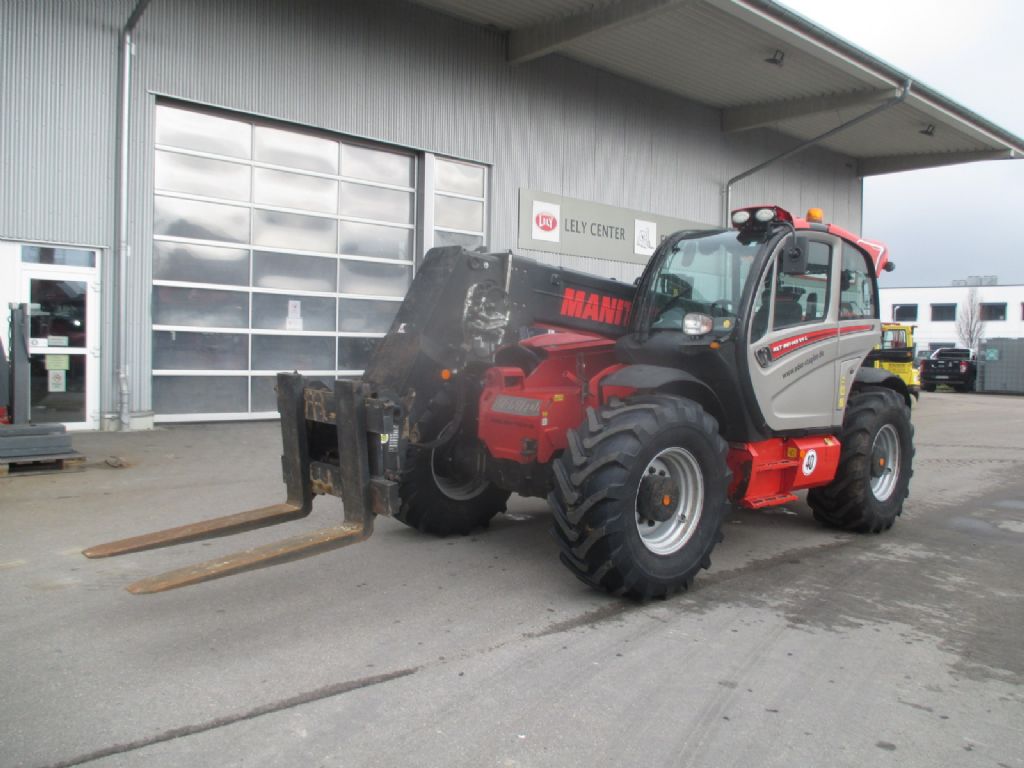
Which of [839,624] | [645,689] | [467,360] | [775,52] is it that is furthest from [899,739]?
→ [775,52]

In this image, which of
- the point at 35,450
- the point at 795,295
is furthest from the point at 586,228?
the point at 35,450

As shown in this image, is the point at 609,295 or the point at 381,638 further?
the point at 609,295

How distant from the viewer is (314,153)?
14055mm

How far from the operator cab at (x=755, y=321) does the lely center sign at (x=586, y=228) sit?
31.9 feet

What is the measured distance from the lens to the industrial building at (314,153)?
11500mm

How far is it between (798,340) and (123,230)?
31.8ft

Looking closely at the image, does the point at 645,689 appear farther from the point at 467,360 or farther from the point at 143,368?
the point at 143,368

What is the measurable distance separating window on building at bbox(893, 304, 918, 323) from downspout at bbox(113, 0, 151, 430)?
223 feet

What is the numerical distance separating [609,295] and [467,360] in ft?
4.66

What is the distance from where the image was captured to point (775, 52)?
16.7 metres

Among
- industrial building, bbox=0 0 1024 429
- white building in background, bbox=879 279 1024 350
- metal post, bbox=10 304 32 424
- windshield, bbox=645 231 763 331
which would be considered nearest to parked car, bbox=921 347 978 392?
industrial building, bbox=0 0 1024 429

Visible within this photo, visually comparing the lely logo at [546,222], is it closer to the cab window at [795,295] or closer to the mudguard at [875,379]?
the mudguard at [875,379]

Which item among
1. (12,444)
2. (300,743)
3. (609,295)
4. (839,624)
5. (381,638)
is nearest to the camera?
(300,743)

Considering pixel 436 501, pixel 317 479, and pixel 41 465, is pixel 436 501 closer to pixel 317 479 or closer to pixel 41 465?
pixel 317 479
